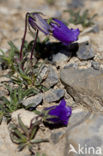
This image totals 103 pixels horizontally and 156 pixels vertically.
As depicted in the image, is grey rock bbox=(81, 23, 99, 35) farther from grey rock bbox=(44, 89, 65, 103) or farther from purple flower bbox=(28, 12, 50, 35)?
grey rock bbox=(44, 89, 65, 103)

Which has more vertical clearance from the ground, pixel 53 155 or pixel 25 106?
pixel 25 106

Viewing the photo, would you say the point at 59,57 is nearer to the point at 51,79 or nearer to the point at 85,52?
the point at 85,52

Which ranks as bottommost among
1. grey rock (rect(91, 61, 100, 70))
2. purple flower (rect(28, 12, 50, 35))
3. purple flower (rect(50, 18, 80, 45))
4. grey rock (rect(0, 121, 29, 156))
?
grey rock (rect(0, 121, 29, 156))

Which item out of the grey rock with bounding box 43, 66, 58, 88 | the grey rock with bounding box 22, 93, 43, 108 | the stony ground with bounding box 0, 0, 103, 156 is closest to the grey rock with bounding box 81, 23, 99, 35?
the stony ground with bounding box 0, 0, 103, 156

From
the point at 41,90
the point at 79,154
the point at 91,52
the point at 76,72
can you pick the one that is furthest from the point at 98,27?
the point at 79,154

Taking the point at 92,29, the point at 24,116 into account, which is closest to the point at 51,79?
the point at 24,116

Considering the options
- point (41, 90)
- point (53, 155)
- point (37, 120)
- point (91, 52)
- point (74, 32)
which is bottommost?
point (53, 155)

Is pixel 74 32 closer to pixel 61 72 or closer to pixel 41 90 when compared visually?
pixel 61 72
